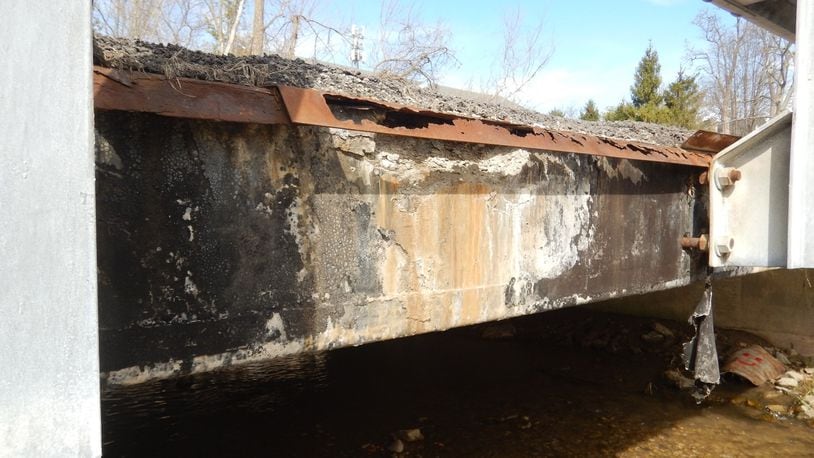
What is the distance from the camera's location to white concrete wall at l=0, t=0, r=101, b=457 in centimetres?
101

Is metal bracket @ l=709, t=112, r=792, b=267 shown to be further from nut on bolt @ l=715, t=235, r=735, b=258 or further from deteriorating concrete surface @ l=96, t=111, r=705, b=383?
deteriorating concrete surface @ l=96, t=111, r=705, b=383

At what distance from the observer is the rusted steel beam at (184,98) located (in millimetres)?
1622

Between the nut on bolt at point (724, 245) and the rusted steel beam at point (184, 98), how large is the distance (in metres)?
3.44

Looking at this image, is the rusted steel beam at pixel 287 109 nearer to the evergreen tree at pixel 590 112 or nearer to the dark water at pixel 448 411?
the dark water at pixel 448 411

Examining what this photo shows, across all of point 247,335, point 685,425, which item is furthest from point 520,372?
point 247,335

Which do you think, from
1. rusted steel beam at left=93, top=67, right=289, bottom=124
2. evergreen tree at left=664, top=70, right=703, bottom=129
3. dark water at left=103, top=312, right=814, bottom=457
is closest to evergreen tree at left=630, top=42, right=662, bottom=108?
evergreen tree at left=664, top=70, right=703, bottom=129

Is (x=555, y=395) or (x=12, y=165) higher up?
(x=12, y=165)

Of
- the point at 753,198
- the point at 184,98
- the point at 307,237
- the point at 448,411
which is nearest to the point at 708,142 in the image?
the point at 753,198

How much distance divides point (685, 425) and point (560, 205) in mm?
4614

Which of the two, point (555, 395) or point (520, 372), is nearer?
point (555, 395)

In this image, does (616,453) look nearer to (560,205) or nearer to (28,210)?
(560,205)

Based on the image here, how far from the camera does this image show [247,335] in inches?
79.6

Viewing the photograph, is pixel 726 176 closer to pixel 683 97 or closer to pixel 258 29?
pixel 258 29

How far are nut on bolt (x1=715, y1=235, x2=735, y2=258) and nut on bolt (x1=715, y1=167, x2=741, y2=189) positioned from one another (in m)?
0.38
